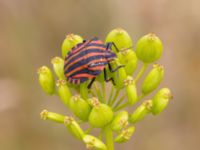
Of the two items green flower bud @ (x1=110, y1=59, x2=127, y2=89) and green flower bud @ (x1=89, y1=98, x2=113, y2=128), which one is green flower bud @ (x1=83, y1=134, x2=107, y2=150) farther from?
green flower bud @ (x1=110, y1=59, x2=127, y2=89)

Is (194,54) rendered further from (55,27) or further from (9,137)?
(9,137)

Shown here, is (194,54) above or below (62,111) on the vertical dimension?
above

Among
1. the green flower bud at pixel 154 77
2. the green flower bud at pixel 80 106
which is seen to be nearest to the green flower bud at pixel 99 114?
the green flower bud at pixel 80 106

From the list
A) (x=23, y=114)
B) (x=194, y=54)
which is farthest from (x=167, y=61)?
(x=23, y=114)

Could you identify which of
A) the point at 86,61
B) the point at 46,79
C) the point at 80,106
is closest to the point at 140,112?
the point at 80,106

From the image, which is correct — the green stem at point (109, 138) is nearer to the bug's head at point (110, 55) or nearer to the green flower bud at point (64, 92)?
the green flower bud at point (64, 92)

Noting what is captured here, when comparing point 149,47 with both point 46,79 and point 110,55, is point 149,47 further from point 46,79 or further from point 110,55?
point 46,79

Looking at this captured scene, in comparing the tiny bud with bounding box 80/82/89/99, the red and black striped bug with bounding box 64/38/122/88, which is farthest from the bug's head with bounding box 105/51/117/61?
the tiny bud with bounding box 80/82/89/99
